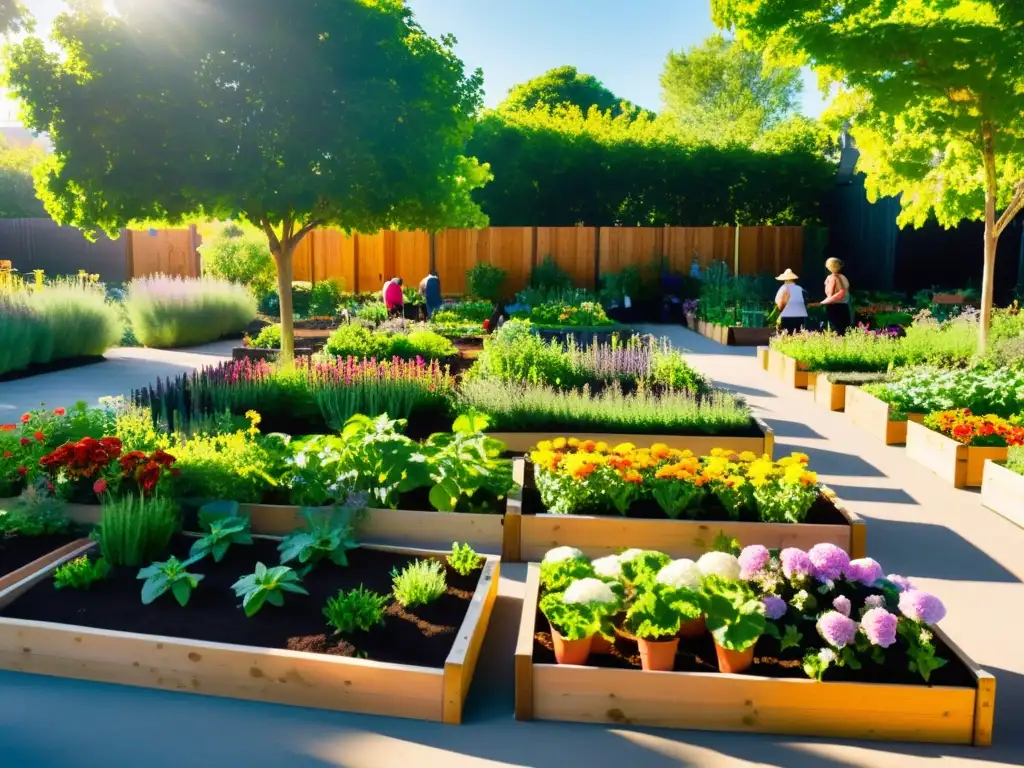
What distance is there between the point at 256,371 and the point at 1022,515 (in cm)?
647

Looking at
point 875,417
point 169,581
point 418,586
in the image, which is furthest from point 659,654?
point 875,417

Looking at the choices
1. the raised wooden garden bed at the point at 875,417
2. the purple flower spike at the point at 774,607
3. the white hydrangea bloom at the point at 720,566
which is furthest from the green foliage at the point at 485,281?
the purple flower spike at the point at 774,607

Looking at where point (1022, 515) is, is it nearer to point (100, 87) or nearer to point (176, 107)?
Answer: point (176, 107)

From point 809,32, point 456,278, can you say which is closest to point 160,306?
point 456,278

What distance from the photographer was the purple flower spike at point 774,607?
3.63 m

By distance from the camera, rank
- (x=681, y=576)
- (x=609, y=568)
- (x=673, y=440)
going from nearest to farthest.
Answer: (x=681, y=576) < (x=609, y=568) < (x=673, y=440)

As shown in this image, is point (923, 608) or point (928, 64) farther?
point (928, 64)

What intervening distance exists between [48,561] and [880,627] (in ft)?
12.8

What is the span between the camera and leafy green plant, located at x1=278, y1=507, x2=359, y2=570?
4516 mm

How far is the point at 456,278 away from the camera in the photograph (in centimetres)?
2297

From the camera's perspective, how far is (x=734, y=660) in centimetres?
349

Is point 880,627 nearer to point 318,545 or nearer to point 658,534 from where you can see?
point 658,534

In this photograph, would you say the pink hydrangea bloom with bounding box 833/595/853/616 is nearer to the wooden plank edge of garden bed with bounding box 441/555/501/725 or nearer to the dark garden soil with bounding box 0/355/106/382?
the wooden plank edge of garden bed with bounding box 441/555/501/725

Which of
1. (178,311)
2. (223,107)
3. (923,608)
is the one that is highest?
(223,107)
